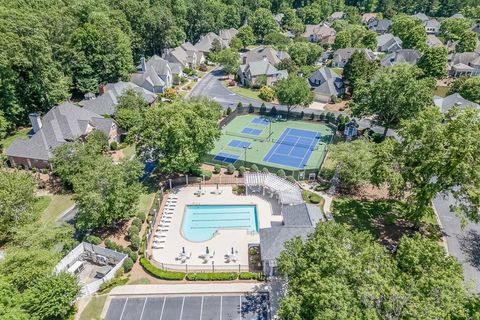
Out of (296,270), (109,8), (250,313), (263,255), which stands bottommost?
(250,313)

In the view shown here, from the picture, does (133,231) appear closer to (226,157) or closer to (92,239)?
(92,239)

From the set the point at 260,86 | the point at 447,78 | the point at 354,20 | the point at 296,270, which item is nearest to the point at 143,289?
the point at 296,270

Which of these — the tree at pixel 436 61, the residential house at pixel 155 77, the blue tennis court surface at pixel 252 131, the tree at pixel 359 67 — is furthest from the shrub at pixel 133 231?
the tree at pixel 436 61

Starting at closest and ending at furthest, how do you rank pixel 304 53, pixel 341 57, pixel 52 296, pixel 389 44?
pixel 52 296, pixel 304 53, pixel 341 57, pixel 389 44

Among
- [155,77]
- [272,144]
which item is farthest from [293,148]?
[155,77]

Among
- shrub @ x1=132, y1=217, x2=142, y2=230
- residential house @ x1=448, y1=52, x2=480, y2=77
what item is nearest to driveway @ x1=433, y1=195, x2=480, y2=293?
shrub @ x1=132, y1=217, x2=142, y2=230

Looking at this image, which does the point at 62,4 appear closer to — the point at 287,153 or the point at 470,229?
the point at 287,153

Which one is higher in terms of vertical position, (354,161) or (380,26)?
(380,26)
